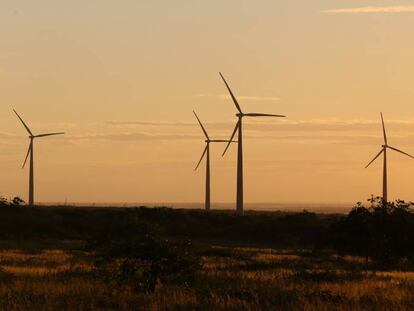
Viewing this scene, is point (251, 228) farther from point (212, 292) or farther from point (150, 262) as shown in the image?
point (212, 292)

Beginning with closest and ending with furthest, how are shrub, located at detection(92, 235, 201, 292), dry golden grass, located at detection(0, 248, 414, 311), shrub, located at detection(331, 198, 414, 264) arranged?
dry golden grass, located at detection(0, 248, 414, 311) < shrub, located at detection(92, 235, 201, 292) < shrub, located at detection(331, 198, 414, 264)

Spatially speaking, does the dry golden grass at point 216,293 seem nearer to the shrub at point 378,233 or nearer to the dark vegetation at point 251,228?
the dark vegetation at point 251,228

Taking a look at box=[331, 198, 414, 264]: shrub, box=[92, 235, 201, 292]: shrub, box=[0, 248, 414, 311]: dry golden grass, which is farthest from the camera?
box=[331, 198, 414, 264]: shrub

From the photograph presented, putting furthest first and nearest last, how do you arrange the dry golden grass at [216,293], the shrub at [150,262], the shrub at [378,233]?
the shrub at [378,233] < the shrub at [150,262] < the dry golden grass at [216,293]

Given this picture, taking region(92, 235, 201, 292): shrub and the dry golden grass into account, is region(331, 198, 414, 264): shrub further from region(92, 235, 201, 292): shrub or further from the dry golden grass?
region(92, 235, 201, 292): shrub

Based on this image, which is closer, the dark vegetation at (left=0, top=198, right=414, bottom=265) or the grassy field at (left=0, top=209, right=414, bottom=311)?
the grassy field at (left=0, top=209, right=414, bottom=311)

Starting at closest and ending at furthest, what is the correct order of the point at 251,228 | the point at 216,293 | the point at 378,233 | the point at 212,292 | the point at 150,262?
the point at 216,293 < the point at 212,292 < the point at 150,262 < the point at 378,233 < the point at 251,228

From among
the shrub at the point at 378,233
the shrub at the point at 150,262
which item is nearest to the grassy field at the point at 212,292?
the shrub at the point at 150,262

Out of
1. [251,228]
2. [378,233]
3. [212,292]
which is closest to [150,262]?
[212,292]

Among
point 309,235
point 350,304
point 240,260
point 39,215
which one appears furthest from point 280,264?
point 39,215

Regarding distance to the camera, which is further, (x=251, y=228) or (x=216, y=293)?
(x=251, y=228)

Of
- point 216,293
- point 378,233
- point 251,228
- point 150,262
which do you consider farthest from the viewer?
point 251,228

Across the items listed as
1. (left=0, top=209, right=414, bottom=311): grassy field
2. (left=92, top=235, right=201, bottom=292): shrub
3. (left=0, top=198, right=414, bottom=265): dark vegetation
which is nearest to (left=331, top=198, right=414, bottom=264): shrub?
(left=0, top=198, right=414, bottom=265): dark vegetation

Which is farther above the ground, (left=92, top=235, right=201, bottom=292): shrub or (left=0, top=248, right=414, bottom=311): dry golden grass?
(left=92, top=235, right=201, bottom=292): shrub
